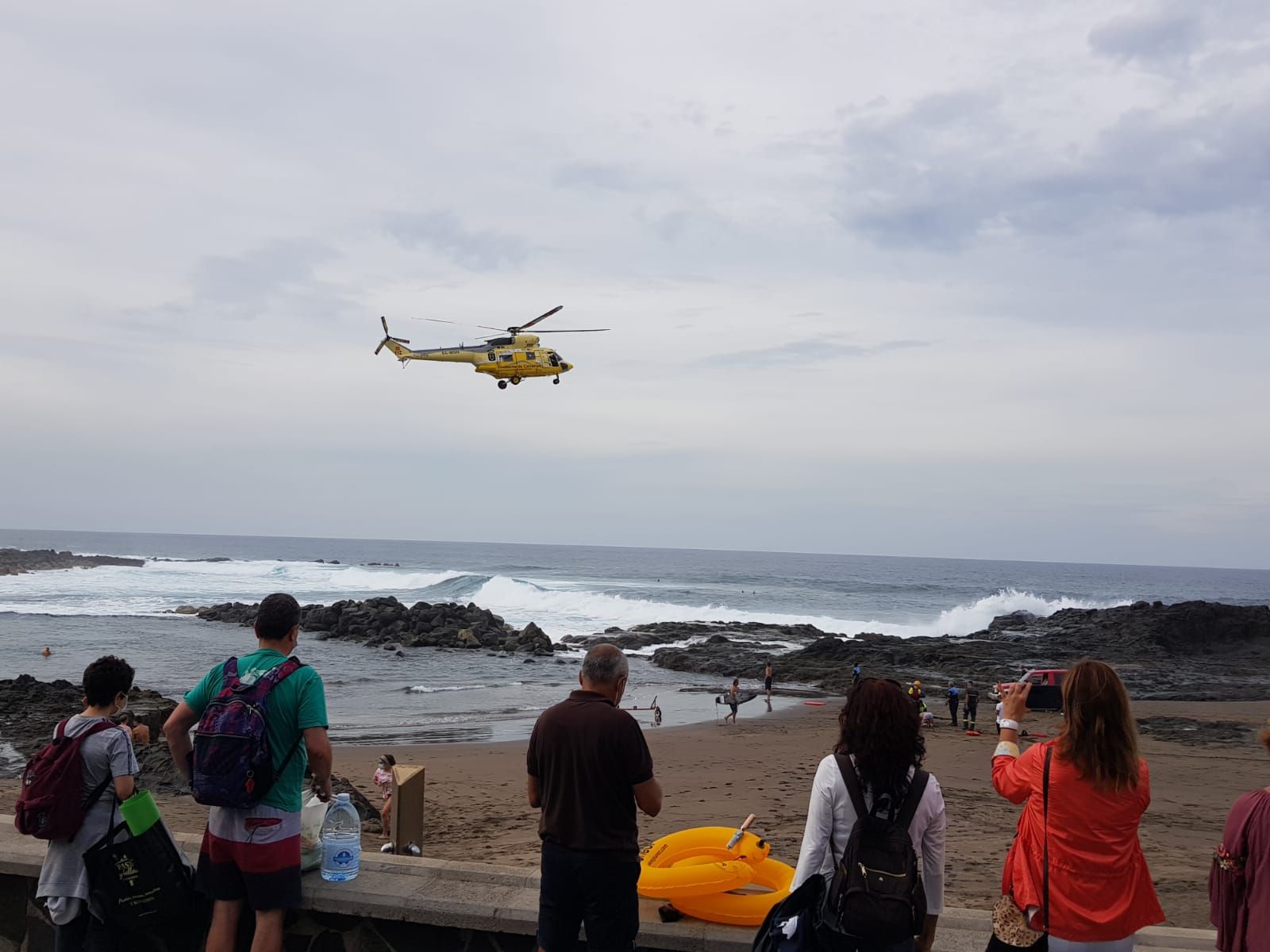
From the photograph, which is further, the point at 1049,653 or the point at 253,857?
the point at 1049,653

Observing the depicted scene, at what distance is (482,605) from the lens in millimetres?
56156

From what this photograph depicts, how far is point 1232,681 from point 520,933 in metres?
33.1

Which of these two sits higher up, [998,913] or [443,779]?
[998,913]

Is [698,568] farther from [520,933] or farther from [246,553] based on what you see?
[520,933]

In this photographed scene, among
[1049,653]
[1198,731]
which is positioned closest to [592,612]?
[1049,653]

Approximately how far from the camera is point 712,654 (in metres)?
32.1

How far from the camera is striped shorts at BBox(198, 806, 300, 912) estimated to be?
3.27 meters

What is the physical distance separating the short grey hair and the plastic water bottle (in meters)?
1.17

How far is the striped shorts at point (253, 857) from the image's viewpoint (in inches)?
129

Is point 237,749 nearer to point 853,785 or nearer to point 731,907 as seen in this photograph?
point 731,907

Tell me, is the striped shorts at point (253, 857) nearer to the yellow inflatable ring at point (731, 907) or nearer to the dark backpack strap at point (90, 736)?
the dark backpack strap at point (90, 736)

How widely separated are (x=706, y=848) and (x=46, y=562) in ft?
296

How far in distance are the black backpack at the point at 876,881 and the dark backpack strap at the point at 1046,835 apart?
0.38 metres

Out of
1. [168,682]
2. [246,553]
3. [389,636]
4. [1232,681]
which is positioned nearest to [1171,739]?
[1232,681]
